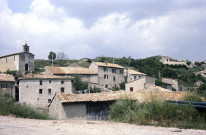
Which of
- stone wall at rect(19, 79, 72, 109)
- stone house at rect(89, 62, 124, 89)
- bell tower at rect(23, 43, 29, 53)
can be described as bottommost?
stone wall at rect(19, 79, 72, 109)

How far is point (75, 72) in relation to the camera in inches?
2245

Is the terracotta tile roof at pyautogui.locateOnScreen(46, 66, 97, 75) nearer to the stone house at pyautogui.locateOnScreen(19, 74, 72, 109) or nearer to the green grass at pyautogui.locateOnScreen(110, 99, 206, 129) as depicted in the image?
the stone house at pyautogui.locateOnScreen(19, 74, 72, 109)

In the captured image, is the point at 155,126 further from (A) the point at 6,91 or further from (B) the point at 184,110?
(A) the point at 6,91

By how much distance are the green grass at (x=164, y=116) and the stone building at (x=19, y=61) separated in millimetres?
54722

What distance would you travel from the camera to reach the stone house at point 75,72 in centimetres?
5487

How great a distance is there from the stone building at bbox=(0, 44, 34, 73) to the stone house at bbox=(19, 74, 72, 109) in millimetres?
13575

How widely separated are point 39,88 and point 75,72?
39.2ft

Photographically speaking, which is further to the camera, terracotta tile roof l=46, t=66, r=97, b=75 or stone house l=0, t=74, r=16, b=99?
terracotta tile roof l=46, t=66, r=97, b=75

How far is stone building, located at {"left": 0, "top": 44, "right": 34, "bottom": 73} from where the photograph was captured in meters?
59.9

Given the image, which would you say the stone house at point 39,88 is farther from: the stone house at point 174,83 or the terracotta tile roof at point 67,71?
the stone house at point 174,83

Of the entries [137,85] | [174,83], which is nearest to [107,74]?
[174,83]

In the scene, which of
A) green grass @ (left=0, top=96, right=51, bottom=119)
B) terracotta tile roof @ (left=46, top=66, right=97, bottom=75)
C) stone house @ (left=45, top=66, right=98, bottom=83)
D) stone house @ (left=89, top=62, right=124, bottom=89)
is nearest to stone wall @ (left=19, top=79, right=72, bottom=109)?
stone house @ (left=45, top=66, right=98, bottom=83)

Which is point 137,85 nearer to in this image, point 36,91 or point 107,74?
point 107,74

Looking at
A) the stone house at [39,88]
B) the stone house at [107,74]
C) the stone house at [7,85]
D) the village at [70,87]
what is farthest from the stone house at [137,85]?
the stone house at [7,85]
